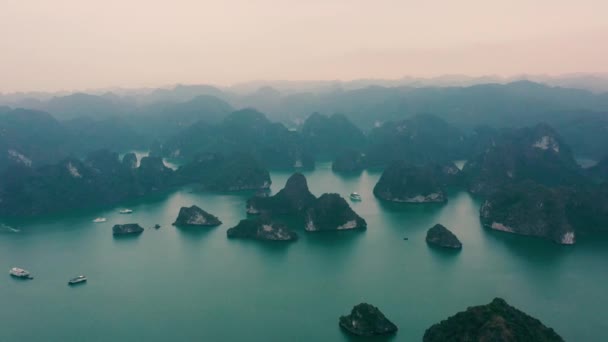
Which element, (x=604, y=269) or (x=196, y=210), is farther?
(x=196, y=210)

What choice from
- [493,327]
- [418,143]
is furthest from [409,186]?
[493,327]

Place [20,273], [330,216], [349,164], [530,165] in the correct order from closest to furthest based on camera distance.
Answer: [20,273] < [330,216] < [530,165] < [349,164]

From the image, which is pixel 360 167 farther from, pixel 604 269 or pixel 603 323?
pixel 603 323

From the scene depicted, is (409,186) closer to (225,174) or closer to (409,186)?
(409,186)

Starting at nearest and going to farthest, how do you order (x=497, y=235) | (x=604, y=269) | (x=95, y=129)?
1. (x=604, y=269)
2. (x=497, y=235)
3. (x=95, y=129)

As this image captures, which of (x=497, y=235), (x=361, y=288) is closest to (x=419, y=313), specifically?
(x=361, y=288)

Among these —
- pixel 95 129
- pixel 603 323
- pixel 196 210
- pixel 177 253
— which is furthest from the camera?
pixel 95 129

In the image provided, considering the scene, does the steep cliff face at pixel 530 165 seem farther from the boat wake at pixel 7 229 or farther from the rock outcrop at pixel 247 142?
the boat wake at pixel 7 229
